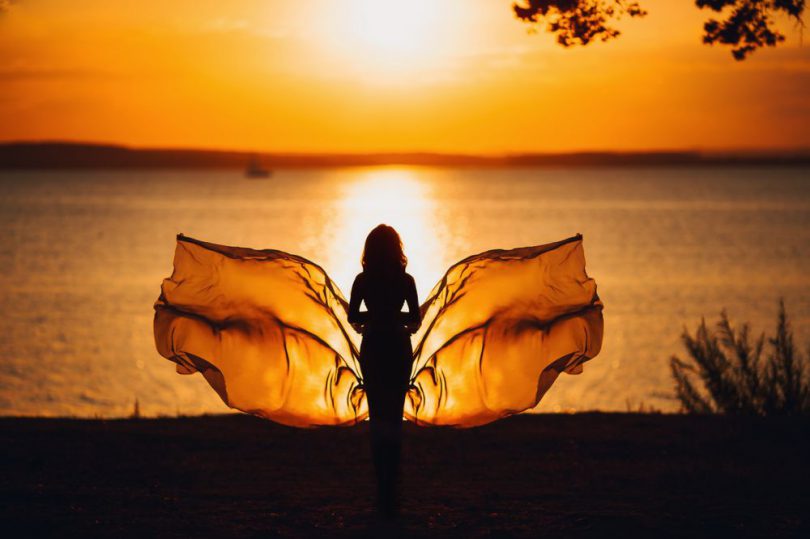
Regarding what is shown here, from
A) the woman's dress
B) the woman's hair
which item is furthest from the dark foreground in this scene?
the woman's hair

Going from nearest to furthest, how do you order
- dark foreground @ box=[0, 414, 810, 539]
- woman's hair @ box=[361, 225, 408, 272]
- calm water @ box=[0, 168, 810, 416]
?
woman's hair @ box=[361, 225, 408, 272], dark foreground @ box=[0, 414, 810, 539], calm water @ box=[0, 168, 810, 416]

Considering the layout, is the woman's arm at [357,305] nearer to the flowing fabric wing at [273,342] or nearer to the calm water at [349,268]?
the flowing fabric wing at [273,342]

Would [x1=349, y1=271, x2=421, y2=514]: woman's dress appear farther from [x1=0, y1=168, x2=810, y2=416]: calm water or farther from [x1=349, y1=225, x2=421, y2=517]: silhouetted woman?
[x1=0, y1=168, x2=810, y2=416]: calm water

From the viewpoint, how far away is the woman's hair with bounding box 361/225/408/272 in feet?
27.2

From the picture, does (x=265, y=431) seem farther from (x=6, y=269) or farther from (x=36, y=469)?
(x=6, y=269)

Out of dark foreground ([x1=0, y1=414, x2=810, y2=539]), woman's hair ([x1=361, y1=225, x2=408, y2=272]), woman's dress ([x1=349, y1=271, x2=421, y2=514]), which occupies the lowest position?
A: dark foreground ([x1=0, y1=414, x2=810, y2=539])

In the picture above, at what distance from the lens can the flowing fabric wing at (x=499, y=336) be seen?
9320mm

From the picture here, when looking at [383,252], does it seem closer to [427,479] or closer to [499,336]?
[499,336]

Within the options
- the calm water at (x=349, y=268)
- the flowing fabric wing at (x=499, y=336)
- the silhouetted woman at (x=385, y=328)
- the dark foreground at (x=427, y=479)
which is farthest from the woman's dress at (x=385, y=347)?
A: the calm water at (x=349, y=268)

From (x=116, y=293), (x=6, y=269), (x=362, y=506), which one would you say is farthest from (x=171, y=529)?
(x=6, y=269)

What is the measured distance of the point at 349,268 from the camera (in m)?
71.8

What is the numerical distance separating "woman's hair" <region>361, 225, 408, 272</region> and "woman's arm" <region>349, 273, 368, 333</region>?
15cm

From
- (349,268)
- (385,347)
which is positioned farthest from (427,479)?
(349,268)

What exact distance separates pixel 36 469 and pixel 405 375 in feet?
12.5
